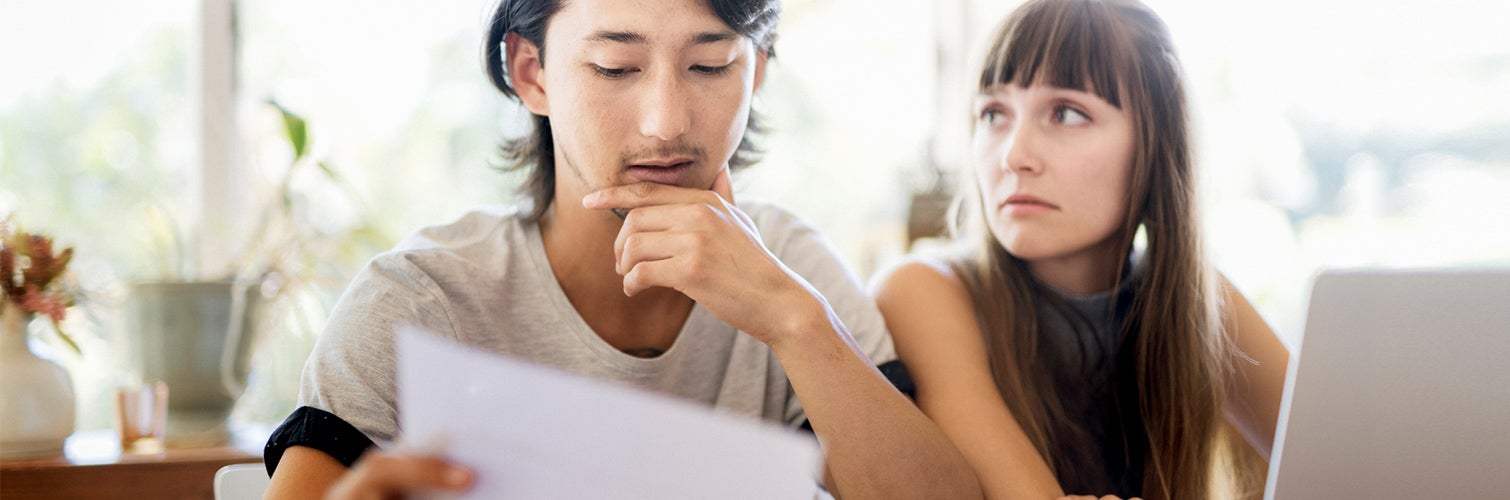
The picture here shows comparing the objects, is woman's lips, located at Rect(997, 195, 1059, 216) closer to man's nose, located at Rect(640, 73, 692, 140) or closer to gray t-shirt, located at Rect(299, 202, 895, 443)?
gray t-shirt, located at Rect(299, 202, 895, 443)

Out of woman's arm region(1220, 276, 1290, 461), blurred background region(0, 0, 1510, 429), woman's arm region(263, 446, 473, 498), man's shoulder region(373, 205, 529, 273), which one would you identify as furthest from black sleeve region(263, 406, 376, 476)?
woman's arm region(1220, 276, 1290, 461)

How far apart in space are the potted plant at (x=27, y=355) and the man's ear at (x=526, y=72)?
2.75ft

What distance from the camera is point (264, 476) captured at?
1.06m

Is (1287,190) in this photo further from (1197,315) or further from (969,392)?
(969,392)

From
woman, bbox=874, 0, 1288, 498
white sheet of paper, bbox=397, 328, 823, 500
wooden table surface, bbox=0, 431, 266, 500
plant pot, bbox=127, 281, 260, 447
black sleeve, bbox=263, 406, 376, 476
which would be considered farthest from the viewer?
plant pot, bbox=127, 281, 260, 447

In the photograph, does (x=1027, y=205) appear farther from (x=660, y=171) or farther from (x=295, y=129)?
(x=295, y=129)

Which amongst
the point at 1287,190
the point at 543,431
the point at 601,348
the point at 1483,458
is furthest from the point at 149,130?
the point at 1287,190

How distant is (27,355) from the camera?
5.43 ft

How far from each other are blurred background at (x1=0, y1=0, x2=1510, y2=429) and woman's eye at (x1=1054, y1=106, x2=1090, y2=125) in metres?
0.14

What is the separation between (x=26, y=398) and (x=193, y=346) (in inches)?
9.7

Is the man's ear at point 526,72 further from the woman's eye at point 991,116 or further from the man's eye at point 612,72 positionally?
the woman's eye at point 991,116

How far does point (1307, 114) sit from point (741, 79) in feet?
7.02

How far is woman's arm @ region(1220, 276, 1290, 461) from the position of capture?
1484mm

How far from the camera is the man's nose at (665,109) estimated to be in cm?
115
